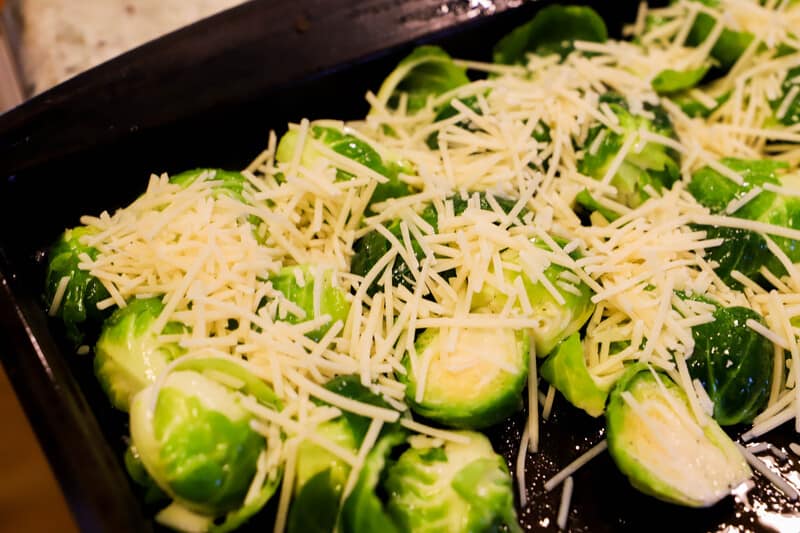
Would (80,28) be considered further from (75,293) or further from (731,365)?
(731,365)

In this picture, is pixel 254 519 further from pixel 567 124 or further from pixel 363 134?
pixel 567 124

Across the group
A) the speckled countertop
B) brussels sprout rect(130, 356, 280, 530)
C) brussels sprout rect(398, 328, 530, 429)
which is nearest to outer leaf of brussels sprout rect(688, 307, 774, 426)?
brussels sprout rect(398, 328, 530, 429)

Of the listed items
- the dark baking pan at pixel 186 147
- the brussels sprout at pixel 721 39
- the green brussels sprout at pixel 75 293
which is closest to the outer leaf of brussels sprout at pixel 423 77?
the dark baking pan at pixel 186 147

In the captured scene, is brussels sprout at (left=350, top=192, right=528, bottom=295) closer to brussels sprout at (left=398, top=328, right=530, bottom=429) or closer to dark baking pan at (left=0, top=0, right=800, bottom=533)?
brussels sprout at (left=398, top=328, right=530, bottom=429)

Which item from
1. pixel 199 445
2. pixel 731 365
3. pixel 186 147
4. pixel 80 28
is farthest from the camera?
pixel 80 28

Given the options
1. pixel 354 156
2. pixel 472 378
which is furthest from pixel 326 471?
pixel 354 156

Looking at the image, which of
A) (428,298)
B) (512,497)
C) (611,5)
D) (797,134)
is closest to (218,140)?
(428,298)

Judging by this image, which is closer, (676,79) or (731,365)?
(731,365)
